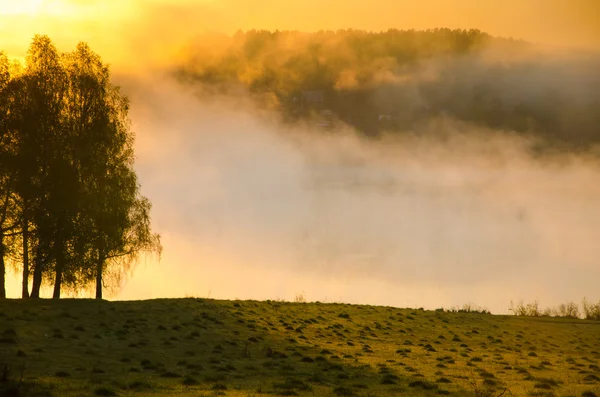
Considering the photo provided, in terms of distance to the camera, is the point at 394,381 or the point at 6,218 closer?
the point at 394,381

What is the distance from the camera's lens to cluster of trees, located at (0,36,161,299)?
54.6m

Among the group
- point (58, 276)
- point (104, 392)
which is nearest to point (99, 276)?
point (58, 276)

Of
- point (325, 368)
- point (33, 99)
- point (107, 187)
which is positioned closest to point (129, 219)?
point (107, 187)

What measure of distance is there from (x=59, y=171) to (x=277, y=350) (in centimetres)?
2215

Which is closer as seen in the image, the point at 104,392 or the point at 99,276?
the point at 104,392

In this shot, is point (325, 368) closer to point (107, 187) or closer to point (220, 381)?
point (220, 381)

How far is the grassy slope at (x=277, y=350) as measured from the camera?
3272cm

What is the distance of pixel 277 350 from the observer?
46.3 metres

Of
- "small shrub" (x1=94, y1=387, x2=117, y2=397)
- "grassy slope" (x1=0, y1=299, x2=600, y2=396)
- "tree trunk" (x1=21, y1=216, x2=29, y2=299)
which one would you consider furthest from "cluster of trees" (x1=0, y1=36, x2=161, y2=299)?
"small shrub" (x1=94, y1=387, x2=117, y2=397)

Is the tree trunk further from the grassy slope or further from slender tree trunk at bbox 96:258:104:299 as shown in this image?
the grassy slope

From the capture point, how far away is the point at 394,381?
1391 inches

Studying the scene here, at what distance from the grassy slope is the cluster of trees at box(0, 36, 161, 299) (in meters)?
4.63

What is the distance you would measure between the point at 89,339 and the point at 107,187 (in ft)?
58.7

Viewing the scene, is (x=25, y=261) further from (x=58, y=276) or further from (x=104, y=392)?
(x=104, y=392)
